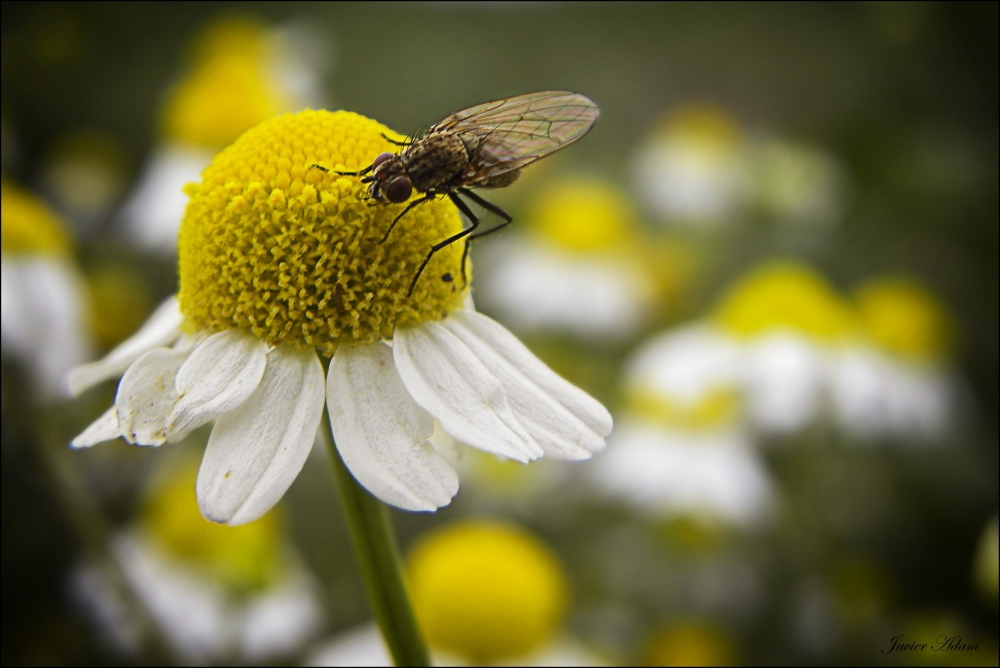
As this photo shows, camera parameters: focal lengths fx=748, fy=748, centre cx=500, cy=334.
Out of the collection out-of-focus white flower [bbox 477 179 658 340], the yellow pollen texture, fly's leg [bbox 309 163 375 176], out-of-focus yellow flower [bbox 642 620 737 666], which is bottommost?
out-of-focus yellow flower [bbox 642 620 737 666]

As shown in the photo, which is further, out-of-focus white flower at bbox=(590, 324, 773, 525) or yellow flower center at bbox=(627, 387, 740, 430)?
yellow flower center at bbox=(627, 387, 740, 430)

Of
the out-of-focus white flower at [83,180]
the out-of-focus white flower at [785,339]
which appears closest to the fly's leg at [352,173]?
the out-of-focus white flower at [785,339]

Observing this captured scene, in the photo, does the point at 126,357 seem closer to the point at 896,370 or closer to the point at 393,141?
the point at 393,141

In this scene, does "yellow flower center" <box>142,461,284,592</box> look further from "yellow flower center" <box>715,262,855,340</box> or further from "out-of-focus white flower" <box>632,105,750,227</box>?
"out-of-focus white flower" <box>632,105,750,227</box>

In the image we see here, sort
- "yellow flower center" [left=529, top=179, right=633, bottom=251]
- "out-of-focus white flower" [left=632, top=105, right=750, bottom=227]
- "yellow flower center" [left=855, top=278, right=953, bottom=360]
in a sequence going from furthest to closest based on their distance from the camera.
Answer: "out-of-focus white flower" [left=632, top=105, right=750, bottom=227] → "yellow flower center" [left=529, top=179, right=633, bottom=251] → "yellow flower center" [left=855, top=278, right=953, bottom=360]

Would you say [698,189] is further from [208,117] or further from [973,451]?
[208,117]

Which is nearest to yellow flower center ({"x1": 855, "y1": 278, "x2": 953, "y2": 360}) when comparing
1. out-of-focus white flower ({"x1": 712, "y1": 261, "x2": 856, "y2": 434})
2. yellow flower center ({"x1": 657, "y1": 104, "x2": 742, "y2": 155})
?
out-of-focus white flower ({"x1": 712, "y1": 261, "x2": 856, "y2": 434})
